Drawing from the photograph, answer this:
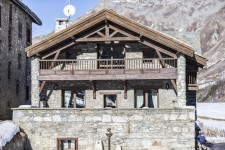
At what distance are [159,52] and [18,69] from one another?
15.4m

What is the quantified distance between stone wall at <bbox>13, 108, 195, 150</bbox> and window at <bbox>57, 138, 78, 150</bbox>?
21cm

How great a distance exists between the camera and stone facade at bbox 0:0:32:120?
93.1 ft

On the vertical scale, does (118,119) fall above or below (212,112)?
above

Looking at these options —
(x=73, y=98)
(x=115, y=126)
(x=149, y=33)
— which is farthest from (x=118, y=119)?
(x=149, y=33)

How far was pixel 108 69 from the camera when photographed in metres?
21.8

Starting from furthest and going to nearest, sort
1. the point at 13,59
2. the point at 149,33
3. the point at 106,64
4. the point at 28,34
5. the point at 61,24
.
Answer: the point at 28,34 < the point at 13,59 < the point at 61,24 < the point at 106,64 < the point at 149,33

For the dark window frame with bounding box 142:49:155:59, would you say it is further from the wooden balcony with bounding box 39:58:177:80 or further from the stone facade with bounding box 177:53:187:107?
the stone facade with bounding box 177:53:187:107

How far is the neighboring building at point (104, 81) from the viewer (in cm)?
1812

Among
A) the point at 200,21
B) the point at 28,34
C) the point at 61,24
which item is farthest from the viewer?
the point at 200,21

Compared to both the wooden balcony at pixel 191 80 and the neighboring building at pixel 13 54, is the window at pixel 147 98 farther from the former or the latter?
the neighboring building at pixel 13 54

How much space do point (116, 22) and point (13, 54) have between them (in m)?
12.9

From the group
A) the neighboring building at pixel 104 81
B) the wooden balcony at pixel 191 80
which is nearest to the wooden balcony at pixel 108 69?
the neighboring building at pixel 104 81

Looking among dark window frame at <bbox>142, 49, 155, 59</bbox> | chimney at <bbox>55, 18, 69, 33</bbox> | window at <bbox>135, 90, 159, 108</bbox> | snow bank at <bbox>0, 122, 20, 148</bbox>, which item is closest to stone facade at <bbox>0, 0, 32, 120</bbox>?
chimney at <bbox>55, 18, 69, 33</bbox>

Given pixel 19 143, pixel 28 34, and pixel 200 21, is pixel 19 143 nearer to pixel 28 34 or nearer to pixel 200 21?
pixel 28 34
